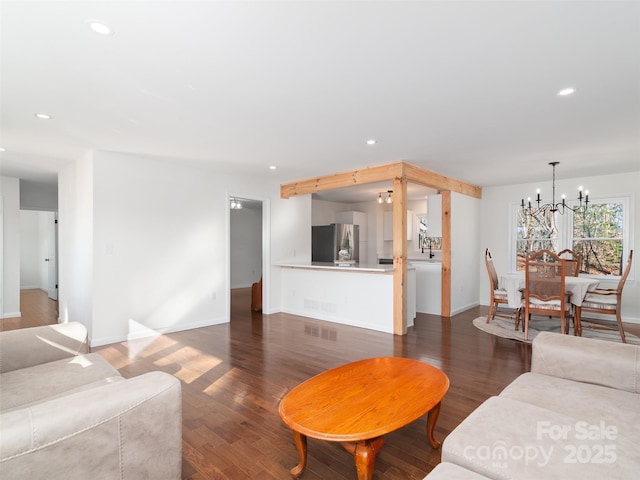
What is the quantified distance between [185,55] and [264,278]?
4.55 m

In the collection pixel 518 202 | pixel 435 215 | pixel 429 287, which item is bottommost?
pixel 429 287

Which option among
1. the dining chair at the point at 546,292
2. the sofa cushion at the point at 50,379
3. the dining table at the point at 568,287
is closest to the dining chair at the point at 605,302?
the dining table at the point at 568,287

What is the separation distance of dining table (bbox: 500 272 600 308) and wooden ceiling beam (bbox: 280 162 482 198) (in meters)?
1.83

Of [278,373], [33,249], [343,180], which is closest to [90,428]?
[278,373]

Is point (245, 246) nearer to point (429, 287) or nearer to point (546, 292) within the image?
point (429, 287)

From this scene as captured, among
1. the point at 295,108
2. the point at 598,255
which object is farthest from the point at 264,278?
the point at 598,255

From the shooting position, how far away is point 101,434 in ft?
4.27

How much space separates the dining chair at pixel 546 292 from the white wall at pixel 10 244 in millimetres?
8021

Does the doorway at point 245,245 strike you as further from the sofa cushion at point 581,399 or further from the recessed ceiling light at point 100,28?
the sofa cushion at point 581,399

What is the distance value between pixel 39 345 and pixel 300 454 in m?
1.82

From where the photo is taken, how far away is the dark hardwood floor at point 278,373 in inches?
77.0

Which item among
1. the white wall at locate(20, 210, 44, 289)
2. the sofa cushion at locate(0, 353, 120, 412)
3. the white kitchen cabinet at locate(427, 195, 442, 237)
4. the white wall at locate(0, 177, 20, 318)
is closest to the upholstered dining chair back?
the white kitchen cabinet at locate(427, 195, 442, 237)

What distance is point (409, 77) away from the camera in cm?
234

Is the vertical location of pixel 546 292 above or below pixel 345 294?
above
